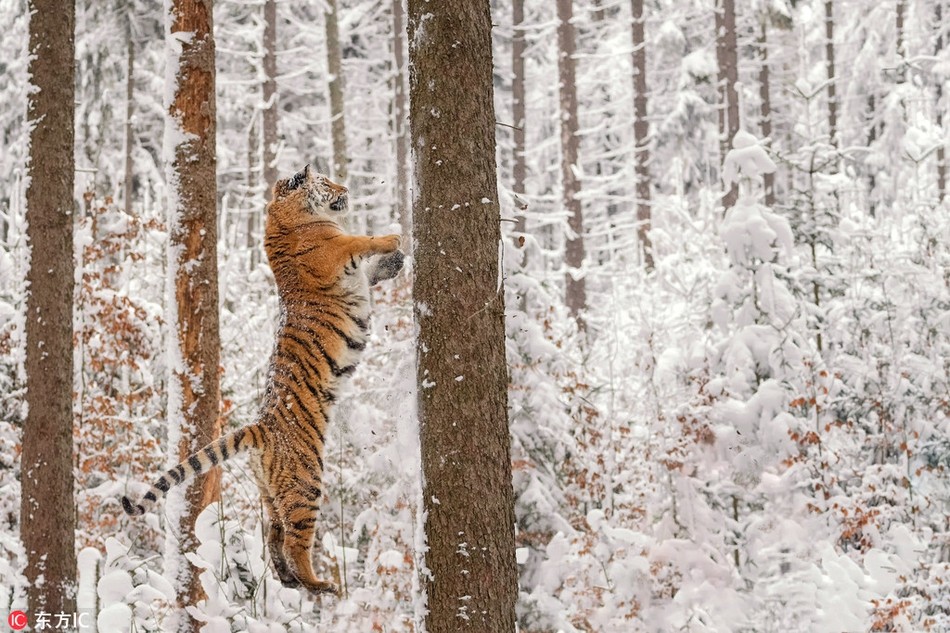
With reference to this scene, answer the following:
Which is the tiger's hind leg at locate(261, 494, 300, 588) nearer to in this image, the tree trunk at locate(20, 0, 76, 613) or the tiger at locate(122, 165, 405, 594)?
the tiger at locate(122, 165, 405, 594)

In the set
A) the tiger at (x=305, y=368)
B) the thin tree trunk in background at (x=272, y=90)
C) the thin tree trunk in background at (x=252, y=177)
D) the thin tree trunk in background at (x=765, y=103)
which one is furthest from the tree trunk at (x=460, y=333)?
the thin tree trunk in background at (x=252, y=177)

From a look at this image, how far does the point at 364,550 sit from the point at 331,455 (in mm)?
1040

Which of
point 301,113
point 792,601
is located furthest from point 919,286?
point 301,113

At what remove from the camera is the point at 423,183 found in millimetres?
4105

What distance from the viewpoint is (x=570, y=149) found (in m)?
18.2

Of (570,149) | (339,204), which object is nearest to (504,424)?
(339,204)

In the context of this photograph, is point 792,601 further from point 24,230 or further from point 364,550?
point 24,230

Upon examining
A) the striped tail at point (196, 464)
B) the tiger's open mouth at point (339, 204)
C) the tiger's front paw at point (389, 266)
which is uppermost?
the tiger's open mouth at point (339, 204)

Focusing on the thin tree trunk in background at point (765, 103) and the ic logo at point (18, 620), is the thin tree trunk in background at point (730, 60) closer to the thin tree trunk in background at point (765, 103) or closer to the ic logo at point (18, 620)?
the thin tree trunk in background at point (765, 103)

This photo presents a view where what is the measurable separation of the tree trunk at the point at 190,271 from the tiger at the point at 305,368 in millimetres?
1284

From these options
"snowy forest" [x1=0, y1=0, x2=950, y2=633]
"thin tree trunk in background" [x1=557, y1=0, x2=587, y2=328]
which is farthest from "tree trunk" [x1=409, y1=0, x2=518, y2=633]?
"thin tree trunk in background" [x1=557, y1=0, x2=587, y2=328]

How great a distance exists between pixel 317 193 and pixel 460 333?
6.78 ft

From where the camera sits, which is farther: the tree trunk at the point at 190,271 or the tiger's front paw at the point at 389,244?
the tree trunk at the point at 190,271

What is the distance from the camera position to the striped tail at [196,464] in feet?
14.0
